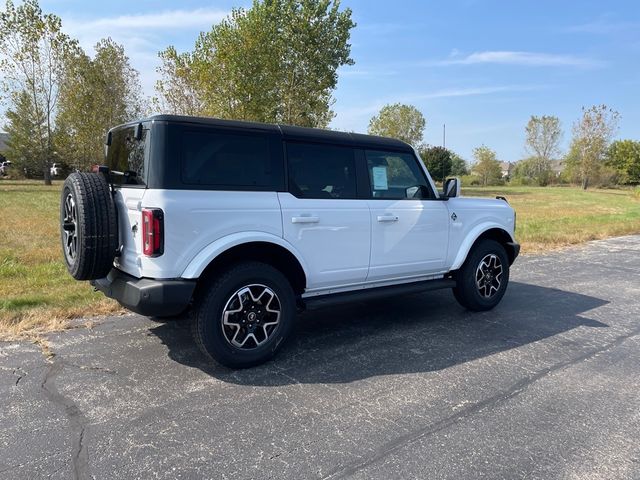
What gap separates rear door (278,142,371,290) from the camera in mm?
4086

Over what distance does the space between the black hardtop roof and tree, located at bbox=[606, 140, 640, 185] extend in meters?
66.4

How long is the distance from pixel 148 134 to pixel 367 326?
287 cm

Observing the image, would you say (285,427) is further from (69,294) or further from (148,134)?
(69,294)

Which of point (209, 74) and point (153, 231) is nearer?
point (153, 231)

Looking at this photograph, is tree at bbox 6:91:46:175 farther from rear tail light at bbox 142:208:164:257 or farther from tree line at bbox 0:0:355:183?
rear tail light at bbox 142:208:164:257

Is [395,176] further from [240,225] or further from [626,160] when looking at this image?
[626,160]

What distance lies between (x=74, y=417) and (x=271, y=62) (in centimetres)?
2434

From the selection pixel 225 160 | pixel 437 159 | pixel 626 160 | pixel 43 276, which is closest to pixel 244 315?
pixel 225 160

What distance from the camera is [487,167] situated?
2894 inches

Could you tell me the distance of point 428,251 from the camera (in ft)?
16.5

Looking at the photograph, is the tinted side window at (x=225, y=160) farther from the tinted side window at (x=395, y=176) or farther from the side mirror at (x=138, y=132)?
the tinted side window at (x=395, y=176)

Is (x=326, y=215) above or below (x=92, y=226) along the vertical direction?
above

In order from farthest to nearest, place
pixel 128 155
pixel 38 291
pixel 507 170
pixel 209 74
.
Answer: pixel 507 170
pixel 209 74
pixel 38 291
pixel 128 155

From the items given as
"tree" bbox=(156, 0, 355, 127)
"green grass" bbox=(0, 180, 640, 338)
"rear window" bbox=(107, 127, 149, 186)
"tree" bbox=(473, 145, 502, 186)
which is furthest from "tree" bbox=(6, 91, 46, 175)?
"tree" bbox=(473, 145, 502, 186)
